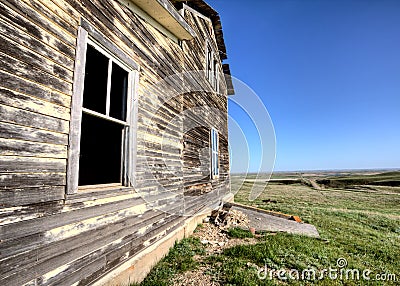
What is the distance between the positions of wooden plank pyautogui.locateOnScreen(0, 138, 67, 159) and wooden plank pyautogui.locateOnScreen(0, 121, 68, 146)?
35 mm

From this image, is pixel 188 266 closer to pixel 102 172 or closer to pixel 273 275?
pixel 273 275

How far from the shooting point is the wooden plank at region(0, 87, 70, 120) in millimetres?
1961

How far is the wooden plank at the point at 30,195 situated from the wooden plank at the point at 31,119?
59 cm

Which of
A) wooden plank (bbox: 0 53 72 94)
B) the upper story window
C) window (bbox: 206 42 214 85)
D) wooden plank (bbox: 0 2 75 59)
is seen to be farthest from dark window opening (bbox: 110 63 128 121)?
window (bbox: 206 42 214 85)

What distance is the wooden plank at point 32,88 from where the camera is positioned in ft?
6.46

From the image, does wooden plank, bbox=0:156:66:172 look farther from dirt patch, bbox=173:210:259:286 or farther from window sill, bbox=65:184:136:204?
dirt patch, bbox=173:210:259:286

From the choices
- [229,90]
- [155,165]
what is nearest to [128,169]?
[155,165]

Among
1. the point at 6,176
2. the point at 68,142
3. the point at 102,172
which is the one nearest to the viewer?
the point at 6,176

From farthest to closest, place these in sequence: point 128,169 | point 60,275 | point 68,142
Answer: point 128,169
point 68,142
point 60,275

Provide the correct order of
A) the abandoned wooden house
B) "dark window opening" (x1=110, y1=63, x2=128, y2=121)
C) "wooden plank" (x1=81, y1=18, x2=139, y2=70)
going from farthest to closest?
"dark window opening" (x1=110, y1=63, x2=128, y2=121) < "wooden plank" (x1=81, y1=18, x2=139, y2=70) < the abandoned wooden house

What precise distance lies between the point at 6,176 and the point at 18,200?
237 millimetres

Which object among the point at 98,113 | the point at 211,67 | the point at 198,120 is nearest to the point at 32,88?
the point at 98,113

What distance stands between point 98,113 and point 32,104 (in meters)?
0.83

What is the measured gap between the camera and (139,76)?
13.1 feet
